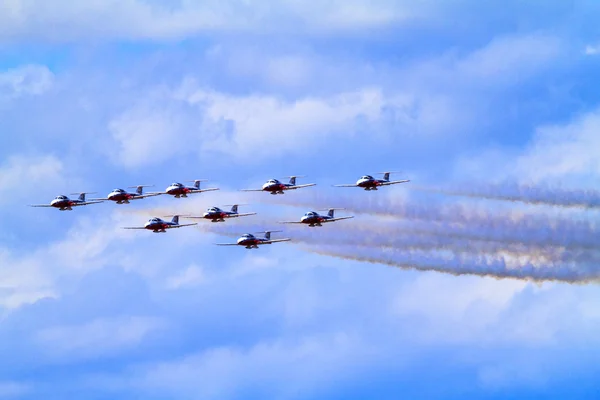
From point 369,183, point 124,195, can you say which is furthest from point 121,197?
point 369,183

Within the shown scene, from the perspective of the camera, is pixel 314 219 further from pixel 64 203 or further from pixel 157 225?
pixel 64 203

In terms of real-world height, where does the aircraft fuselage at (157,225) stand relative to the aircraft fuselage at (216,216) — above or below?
below

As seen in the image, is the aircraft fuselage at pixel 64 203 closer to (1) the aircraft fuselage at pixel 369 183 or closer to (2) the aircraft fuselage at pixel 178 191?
(2) the aircraft fuselage at pixel 178 191

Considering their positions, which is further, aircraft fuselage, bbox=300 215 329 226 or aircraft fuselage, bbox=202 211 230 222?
aircraft fuselage, bbox=202 211 230 222

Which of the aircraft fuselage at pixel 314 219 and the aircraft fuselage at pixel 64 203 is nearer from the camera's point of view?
the aircraft fuselage at pixel 314 219

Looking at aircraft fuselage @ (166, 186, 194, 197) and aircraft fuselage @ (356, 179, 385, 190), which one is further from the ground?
aircraft fuselage @ (166, 186, 194, 197)

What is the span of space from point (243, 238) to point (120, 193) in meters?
14.2

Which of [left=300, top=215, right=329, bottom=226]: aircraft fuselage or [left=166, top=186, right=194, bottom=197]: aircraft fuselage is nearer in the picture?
[left=300, top=215, right=329, bottom=226]: aircraft fuselage

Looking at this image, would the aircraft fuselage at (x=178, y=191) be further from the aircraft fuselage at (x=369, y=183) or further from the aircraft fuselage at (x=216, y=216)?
the aircraft fuselage at (x=369, y=183)

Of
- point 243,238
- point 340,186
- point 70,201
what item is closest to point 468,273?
point 340,186

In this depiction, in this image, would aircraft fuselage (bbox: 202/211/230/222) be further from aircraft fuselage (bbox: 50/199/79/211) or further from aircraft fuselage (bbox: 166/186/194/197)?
aircraft fuselage (bbox: 50/199/79/211)

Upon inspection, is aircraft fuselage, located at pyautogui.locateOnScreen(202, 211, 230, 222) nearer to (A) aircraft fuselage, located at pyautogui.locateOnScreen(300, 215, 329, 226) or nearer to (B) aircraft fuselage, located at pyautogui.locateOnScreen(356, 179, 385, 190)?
(A) aircraft fuselage, located at pyautogui.locateOnScreen(300, 215, 329, 226)

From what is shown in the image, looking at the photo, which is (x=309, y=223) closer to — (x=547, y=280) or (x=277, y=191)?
(x=277, y=191)

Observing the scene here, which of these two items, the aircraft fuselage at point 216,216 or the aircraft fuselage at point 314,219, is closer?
the aircraft fuselage at point 314,219
